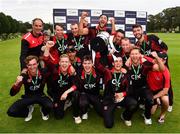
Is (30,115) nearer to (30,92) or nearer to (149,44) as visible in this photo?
(30,92)

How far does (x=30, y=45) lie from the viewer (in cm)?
633

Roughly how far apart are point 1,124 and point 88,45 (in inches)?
97.5

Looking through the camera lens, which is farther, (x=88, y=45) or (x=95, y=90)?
(x=88, y=45)

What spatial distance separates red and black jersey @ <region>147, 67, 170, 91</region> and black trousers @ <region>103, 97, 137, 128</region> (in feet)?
1.76

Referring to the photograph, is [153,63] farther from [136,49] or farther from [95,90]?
[95,90]

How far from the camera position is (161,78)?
5918 mm

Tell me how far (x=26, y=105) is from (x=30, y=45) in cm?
125

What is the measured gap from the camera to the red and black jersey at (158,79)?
5816 millimetres

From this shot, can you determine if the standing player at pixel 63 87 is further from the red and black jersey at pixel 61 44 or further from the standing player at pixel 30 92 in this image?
the red and black jersey at pixel 61 44

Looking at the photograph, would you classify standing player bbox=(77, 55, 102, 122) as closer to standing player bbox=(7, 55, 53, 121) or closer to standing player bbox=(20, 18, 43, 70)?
standing player bbox=(7, 55, 53, 121)

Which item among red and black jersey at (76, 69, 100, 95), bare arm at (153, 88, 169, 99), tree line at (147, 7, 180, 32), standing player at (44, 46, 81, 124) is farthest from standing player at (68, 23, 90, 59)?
tree line at (147, 7, 180, 32)

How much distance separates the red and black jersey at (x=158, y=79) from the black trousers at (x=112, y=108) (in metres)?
0.54

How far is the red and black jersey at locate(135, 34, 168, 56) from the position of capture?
21.1ft

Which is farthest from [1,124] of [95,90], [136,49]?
[136,49]
